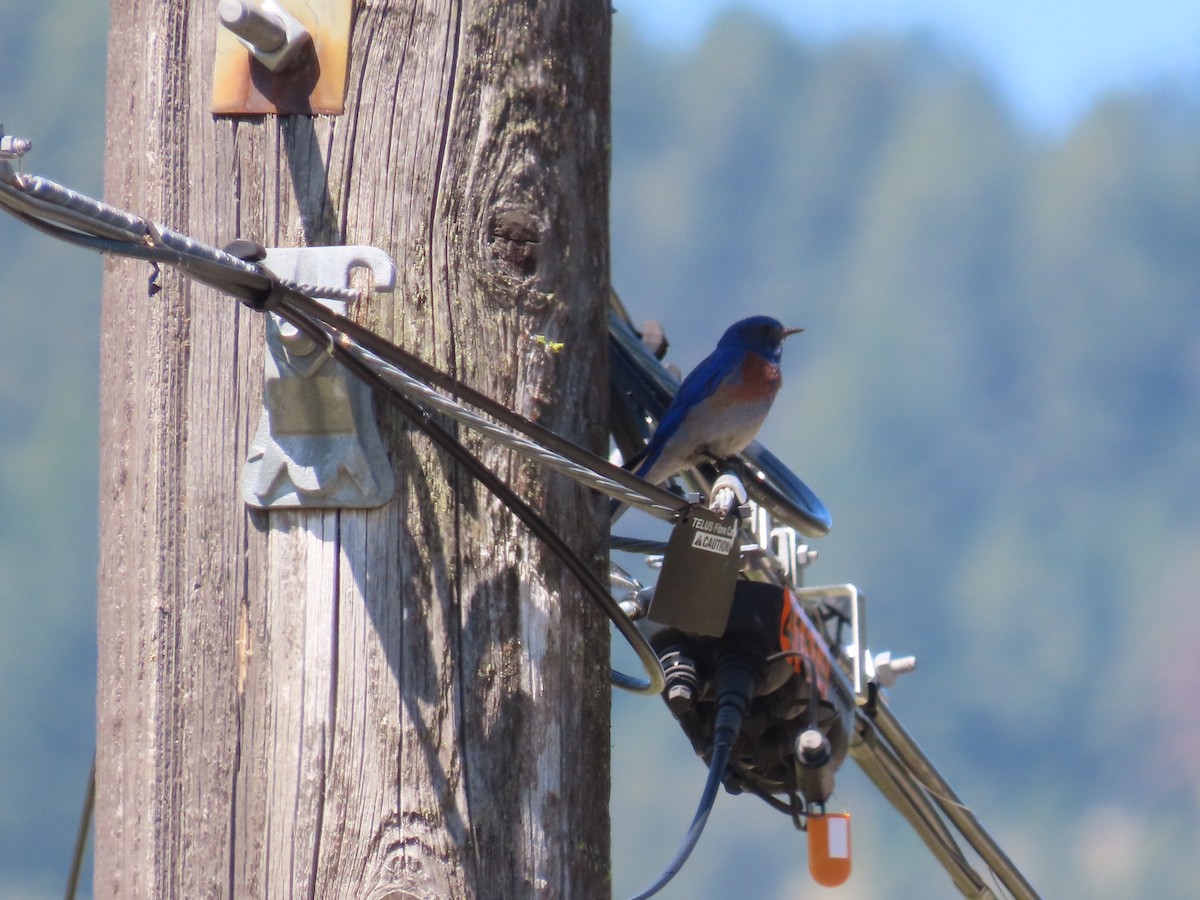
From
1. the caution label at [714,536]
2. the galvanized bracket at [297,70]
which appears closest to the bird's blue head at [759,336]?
the caution label at [714,536]

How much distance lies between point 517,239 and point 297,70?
400mm

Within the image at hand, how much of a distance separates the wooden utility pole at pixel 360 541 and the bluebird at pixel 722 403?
1.46 meters

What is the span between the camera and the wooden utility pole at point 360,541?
2.63m

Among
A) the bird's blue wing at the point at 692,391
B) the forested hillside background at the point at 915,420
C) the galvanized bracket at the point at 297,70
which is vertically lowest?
the galvanized bracket at the point at 297,70

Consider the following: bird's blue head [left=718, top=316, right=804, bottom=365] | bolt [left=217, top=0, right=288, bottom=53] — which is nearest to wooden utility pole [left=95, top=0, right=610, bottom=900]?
bolt [left=217, top=0, right=288, bottom=53]

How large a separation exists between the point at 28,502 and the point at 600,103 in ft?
210

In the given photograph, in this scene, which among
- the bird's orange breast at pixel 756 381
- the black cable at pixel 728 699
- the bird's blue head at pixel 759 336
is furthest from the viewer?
the bird's blue head at pixel 759 336

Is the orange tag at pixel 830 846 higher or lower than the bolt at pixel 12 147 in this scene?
lower

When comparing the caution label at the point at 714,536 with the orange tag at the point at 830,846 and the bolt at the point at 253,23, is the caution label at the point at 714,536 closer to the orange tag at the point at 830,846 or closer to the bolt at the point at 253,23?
the bolt at the point at 253,23

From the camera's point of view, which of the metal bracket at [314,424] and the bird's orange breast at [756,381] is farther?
the bird's orange breast at [756,381]

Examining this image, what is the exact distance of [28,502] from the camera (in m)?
64.2

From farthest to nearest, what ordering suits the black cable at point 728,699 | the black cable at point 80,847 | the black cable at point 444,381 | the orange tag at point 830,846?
the orange tag at point 830,846
the black cable at point 728,699
the black cable at point 80,847
the black cable at point 444,381

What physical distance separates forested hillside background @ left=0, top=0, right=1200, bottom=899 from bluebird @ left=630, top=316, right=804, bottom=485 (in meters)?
47.1

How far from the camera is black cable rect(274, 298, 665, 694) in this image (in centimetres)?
261
